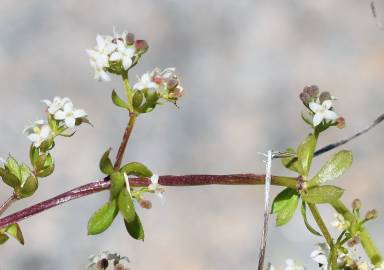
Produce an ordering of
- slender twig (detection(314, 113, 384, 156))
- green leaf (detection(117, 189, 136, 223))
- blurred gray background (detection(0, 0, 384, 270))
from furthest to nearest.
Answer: blurred gray background (detection(0, 0, 384, 270)) → slender twig (detection(314, 113, 384, 156)) → green leaf (detection(117, 189, 136, 223))

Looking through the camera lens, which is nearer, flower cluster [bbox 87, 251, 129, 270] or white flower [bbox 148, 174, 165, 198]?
white flower [bbox 148, 174, 165, 198]

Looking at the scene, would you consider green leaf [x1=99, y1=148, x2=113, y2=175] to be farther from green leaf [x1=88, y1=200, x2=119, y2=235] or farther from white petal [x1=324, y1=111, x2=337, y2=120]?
white petal [x1=324, y1=111, x2=337, y2=120]

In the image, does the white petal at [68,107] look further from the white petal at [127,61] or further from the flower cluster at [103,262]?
the flower cluster at [103,262]

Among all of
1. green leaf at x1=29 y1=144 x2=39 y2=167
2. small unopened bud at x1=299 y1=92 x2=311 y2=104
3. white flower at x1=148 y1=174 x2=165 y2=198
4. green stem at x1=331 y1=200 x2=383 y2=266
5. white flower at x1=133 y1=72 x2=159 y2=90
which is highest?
white flower at x1=133 y1=72 x2=159 y2=90

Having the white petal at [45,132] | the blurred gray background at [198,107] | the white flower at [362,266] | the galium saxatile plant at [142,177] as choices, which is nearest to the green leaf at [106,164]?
the galium saxatile plant at [142,177]

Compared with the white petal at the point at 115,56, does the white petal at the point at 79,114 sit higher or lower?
lower

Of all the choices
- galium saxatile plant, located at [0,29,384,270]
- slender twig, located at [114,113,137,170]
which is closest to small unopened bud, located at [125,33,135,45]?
galium saxatile plant, located at [0,29,384,270]

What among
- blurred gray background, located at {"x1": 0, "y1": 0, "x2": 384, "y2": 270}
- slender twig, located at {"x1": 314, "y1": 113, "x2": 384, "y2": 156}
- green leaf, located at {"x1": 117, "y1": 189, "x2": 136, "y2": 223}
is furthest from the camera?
blurred gray background, located at {"x1": 0, "y1": 0, "x2": 384, "y2": 270}

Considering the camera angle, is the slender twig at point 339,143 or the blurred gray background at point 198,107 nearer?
the slender twig at point 339,143
